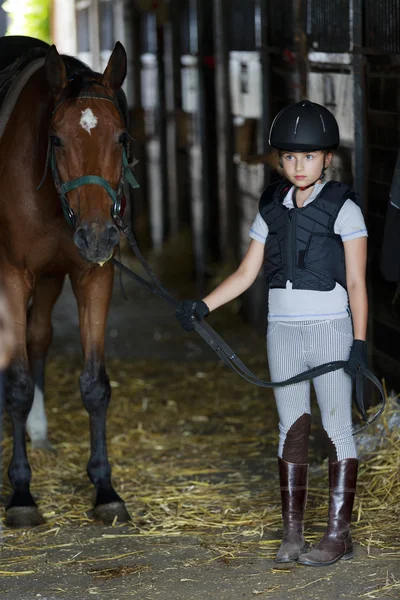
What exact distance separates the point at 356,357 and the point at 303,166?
614mm


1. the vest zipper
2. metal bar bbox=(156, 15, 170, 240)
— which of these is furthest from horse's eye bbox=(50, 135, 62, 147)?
metal bar bbox=(156, 15, 170, 240)

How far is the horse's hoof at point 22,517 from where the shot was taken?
12.3 ft

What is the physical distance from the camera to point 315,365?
328cm

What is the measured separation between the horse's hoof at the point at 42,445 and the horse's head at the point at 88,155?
152 cm

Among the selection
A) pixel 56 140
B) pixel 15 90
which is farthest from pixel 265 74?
pixel 56 140

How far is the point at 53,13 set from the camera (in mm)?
15938

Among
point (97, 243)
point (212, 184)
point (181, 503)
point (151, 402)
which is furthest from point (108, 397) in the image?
point (212, 184)

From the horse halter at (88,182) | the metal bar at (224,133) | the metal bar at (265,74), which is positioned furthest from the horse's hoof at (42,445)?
the metal bar at (224,133)

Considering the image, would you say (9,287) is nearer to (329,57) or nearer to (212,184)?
(329,57)

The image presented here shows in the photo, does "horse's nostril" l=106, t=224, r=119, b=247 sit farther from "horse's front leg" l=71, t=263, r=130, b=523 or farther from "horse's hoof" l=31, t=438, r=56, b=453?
"horse's hoof" l=31, t=438, r=56, b=453

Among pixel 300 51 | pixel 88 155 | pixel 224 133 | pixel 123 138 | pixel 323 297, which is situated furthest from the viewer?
pixel 224 133

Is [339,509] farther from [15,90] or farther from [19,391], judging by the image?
[15,90]

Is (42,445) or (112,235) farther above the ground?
(112,235)

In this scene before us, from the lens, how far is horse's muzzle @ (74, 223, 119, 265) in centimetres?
335
